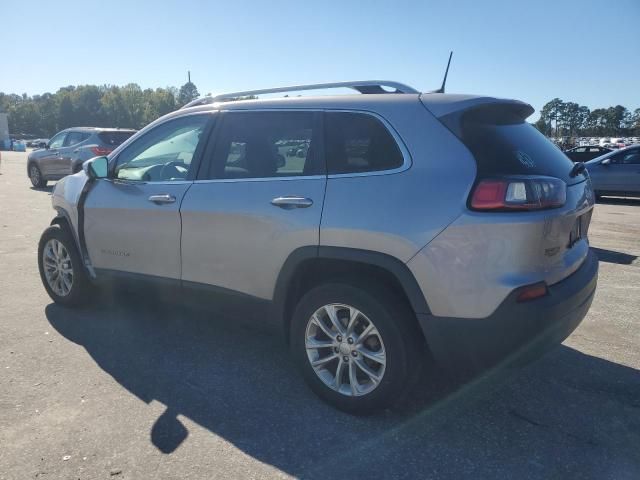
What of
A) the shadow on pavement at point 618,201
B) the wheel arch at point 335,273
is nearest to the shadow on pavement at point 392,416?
the wheel arch at point 335,273

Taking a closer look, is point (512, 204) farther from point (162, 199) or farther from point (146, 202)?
point (146, 202)

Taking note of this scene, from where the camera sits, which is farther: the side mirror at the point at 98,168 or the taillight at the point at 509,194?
the side mirror at the point at 98,168

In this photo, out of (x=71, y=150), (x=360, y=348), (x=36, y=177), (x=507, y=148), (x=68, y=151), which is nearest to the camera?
(x=507, y=148)

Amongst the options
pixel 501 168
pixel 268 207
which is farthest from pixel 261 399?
pixel 501 168

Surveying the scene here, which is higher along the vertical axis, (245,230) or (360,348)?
(245,230)

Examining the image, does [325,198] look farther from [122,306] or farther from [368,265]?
[122,306]

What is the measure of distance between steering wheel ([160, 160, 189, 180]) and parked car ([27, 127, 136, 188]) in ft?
32.9

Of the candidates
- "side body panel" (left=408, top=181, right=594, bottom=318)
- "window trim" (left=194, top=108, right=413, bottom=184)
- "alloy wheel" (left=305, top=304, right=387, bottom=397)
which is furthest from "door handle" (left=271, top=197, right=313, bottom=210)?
"side body panel" (left=408, top=181, right=594, bottom=318)

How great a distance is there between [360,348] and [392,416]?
0.46 meters

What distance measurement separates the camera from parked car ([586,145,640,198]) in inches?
541

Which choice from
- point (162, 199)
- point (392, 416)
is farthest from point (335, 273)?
point (162, 199)

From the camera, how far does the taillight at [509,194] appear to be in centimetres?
257

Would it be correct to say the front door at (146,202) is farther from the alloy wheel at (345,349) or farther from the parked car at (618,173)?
the parked car at (618,173)

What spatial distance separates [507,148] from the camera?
279 cm
